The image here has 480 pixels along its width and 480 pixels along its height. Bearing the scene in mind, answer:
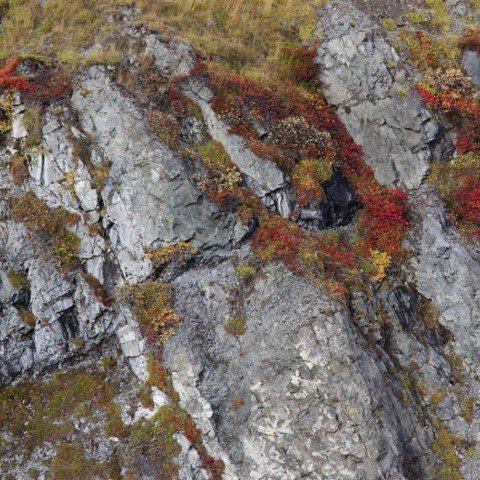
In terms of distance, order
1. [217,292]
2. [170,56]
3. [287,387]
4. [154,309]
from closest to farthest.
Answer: [287,387]
[154,309]
[217,292]
[170,56]

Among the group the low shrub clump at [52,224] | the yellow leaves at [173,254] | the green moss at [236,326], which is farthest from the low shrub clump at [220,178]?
the low shrub clump at [52,224]

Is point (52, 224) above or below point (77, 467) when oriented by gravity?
above

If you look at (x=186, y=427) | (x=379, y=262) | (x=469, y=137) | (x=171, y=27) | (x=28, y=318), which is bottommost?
(x=186, y=427)

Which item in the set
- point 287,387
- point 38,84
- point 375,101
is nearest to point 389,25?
point 375,101

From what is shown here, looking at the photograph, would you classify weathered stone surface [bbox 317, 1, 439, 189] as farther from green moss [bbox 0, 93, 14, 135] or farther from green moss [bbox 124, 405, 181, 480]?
green moss [bbox 0, 93, 14, 135]

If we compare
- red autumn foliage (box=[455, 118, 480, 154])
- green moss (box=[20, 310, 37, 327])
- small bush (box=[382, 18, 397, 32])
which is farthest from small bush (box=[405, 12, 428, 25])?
green moss (box=[20, 310, 37, 327])

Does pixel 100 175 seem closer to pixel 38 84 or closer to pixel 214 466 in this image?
pixel 38 84
